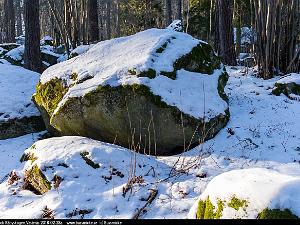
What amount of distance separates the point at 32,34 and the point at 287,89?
7541 mm

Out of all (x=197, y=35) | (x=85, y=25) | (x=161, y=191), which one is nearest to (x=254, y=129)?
(x=161, y=191)

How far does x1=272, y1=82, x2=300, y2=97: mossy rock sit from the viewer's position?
6656 mm

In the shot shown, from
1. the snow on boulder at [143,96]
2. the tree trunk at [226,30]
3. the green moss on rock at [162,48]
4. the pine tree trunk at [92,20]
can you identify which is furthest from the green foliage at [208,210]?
the pine tree trunk at [92,20]

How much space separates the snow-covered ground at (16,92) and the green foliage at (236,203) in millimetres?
5114

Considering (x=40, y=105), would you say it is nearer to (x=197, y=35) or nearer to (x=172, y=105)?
(x=172, y=105)

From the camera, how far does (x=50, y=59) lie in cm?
1384

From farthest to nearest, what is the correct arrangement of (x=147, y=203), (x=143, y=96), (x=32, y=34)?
(x=32, y=34)
(x=143, y=96)
(x=147, y=203)

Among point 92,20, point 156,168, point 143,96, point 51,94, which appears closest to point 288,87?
point 143,96

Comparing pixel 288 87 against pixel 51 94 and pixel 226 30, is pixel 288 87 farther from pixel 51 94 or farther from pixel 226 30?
pixel 51 94

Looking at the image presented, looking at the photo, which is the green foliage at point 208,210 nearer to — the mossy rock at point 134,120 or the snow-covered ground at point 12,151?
the mossy rock at point 134,120

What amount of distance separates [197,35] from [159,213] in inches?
650

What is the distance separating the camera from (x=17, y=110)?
23.2ft

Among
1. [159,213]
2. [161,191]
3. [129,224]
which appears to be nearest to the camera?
[129,224]

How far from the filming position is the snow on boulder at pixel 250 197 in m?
2.61
